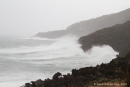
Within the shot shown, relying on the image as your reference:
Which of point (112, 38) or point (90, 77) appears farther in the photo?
point (112, 38)

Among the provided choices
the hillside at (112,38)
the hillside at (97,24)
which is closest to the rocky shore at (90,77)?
the hillside at (112,38)

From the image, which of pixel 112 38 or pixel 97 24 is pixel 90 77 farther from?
pixel 97 24

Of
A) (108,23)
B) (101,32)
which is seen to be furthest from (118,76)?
(108,23)

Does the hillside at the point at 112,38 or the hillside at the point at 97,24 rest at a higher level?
the hillside at the point at 97,24

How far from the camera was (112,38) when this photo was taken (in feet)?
129

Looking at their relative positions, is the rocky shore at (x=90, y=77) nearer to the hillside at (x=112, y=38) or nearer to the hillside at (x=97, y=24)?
the hillside at (x=112, y=38)

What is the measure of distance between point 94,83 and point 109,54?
19.7m

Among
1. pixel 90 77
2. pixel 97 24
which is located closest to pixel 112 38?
pixel 90 77

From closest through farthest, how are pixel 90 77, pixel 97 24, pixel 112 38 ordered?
pixel 90 77 < pixel 112 38 < pixel 97 24

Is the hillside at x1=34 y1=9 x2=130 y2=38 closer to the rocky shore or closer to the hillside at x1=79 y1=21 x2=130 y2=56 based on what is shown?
the hillside at x1=79 y1=21 x2=130 y2=56

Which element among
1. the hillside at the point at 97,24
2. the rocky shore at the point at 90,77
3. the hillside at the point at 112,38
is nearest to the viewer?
the rocky shore at the point at 90,77

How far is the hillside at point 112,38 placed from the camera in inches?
1405

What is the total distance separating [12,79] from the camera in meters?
19.4

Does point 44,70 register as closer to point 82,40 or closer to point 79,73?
point 79,73
